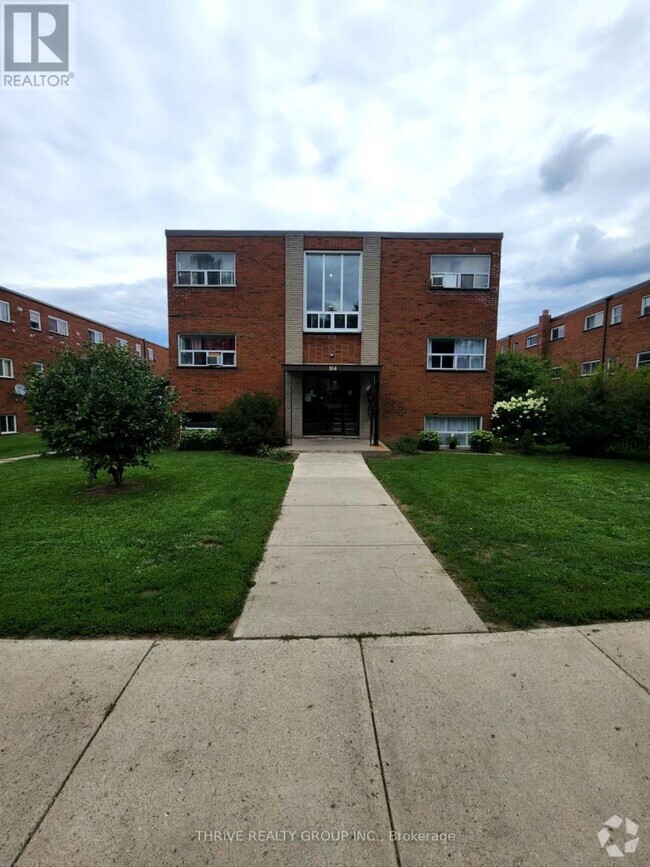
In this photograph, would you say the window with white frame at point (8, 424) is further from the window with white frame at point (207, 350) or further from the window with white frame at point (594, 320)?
the window with white frame at point (594, 320)

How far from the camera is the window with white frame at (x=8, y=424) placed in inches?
787

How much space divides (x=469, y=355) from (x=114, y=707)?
14.7 metres

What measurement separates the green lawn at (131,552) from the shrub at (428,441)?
655 cm

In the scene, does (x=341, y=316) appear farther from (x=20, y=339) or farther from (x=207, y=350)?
(x=20, y=339)

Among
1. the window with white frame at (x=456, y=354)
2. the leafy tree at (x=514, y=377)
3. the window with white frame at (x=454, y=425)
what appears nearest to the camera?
the window with white frame at (x=456, y=354)

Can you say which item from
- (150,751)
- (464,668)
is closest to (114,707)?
(150,751)

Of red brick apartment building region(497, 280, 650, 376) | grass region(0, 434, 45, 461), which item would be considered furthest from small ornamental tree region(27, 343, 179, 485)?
red brick apartment building region(497, 280, 650, 376)

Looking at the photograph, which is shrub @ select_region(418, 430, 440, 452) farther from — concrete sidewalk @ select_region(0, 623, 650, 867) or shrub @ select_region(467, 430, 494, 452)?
concrete sidewalk @ select_region(0, 623, 650, 867)

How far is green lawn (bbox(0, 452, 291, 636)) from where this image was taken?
2.96 meters

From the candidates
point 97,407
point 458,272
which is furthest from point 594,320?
point 97,407

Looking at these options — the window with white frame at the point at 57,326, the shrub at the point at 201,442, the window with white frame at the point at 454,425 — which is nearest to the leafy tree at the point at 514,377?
the window with white frame at the point at 454,425

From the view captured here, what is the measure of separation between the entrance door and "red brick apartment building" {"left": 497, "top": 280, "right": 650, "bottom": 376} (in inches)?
366

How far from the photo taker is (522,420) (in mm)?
13758

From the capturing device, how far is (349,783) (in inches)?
68.4
